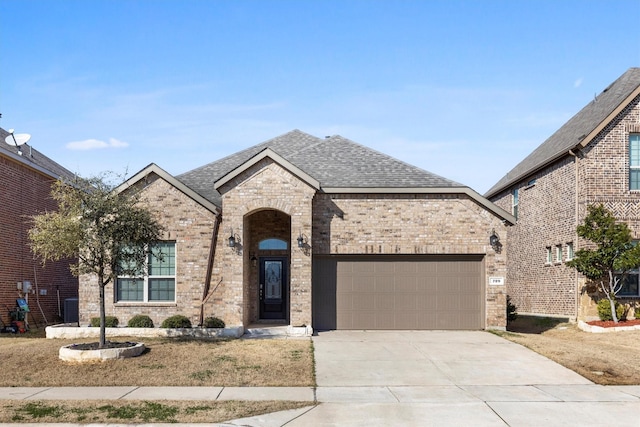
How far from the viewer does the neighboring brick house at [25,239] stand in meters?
20.0

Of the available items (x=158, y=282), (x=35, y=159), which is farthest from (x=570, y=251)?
(x=35, y=159)

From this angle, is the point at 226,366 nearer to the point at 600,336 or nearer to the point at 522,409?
the point at 522,409

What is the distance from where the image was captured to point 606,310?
20047 mm

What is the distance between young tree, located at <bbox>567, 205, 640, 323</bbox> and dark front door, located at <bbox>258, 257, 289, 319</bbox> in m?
9.45

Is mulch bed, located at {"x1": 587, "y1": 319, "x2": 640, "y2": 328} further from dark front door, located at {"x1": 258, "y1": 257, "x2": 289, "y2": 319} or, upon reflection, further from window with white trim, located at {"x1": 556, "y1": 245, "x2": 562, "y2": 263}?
dark front door, located at {"x1": 258, "y1": 257, "x2": 289, "y2": 319}

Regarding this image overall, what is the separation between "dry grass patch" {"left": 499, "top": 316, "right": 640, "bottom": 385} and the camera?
1282cm

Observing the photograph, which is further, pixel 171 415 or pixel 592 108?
pixel 592 108

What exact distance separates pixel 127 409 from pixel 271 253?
10478mm

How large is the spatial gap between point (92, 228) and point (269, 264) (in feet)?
23.4

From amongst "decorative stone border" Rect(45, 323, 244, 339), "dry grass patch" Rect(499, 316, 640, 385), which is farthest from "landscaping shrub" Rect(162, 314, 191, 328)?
"dry grass patch" Rect(499, 316, 640, 385)

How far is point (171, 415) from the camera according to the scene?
30.4ft

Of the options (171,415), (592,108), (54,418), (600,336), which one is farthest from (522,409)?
(592,108)

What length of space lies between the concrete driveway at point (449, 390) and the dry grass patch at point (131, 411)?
1.52 feet

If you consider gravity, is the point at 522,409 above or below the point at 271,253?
below
